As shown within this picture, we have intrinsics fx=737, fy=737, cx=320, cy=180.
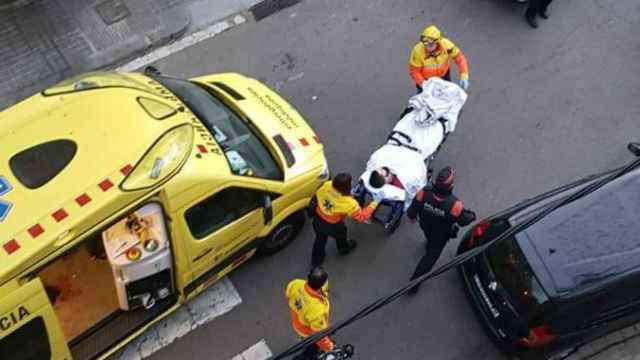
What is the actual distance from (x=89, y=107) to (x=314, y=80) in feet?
12.6

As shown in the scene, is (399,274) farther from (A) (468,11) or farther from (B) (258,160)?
(A) (468,11)

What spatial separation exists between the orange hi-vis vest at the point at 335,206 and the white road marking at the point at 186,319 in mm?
1512

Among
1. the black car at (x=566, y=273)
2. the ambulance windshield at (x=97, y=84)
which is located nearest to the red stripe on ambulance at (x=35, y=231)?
the ambulance windshield at (x=97, y=84)

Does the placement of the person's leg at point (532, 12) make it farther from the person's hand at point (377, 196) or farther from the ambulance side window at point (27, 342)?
the ambulance side window at point (27, 342)

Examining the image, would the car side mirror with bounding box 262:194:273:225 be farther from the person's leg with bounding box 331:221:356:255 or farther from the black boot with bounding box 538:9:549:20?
the black boot with bounding box 538:9:549:20

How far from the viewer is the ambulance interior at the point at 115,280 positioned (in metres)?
A: 6.94

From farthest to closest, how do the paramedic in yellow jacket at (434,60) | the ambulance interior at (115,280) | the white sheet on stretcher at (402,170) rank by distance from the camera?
the paramedic in yellow jacket at (434,60) < the white sheet on stretcher at (402,170) < the ambulance interior at (115,280)

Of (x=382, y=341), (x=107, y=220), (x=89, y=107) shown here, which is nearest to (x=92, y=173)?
(x=107, y=220)

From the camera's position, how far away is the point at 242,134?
7.84 m

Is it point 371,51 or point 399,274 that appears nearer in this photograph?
point 399,274

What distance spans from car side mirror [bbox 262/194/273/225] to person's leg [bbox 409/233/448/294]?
1.69 m

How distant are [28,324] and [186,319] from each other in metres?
2.04

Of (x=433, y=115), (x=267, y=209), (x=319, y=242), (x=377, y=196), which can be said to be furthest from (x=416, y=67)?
(x=267, y=209)

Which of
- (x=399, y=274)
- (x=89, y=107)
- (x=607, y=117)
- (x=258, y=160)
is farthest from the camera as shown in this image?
(x=607, y=117)
